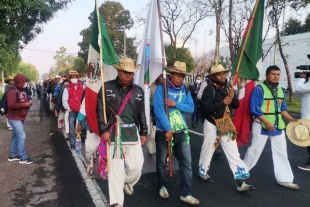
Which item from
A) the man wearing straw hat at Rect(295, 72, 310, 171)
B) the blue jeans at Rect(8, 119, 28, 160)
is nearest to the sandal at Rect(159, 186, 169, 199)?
the man wearing straw hat at Rect(295, 72, 310, 171)

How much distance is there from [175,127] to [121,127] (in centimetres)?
77

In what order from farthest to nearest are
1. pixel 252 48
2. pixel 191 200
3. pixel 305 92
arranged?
pixel 305 92 < pixel 252 48 < pixel 191 200

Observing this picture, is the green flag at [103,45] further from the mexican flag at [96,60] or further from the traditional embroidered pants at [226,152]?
the traditional embroidered pants at [226,152]

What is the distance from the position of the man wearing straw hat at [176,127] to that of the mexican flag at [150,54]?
Result: 56cm

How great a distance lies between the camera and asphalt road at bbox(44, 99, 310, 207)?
4.00 m

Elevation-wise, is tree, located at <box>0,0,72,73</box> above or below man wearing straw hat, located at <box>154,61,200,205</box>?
above

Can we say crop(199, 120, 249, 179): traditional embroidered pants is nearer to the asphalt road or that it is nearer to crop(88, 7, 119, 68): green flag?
the asphalt road

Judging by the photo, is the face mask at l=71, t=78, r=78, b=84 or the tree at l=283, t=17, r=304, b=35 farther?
the tree at l=283, t=17, r=304, b=35

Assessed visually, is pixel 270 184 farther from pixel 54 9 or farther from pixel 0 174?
pixel 54 9

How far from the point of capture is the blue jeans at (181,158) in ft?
13.1

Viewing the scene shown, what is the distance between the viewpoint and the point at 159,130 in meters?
4.17

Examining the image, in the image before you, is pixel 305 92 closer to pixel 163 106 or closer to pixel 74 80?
pixel 163 106

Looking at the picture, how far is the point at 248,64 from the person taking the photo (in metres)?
4.84

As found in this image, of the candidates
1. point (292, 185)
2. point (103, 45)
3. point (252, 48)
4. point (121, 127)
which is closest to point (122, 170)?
point (121, 127)
